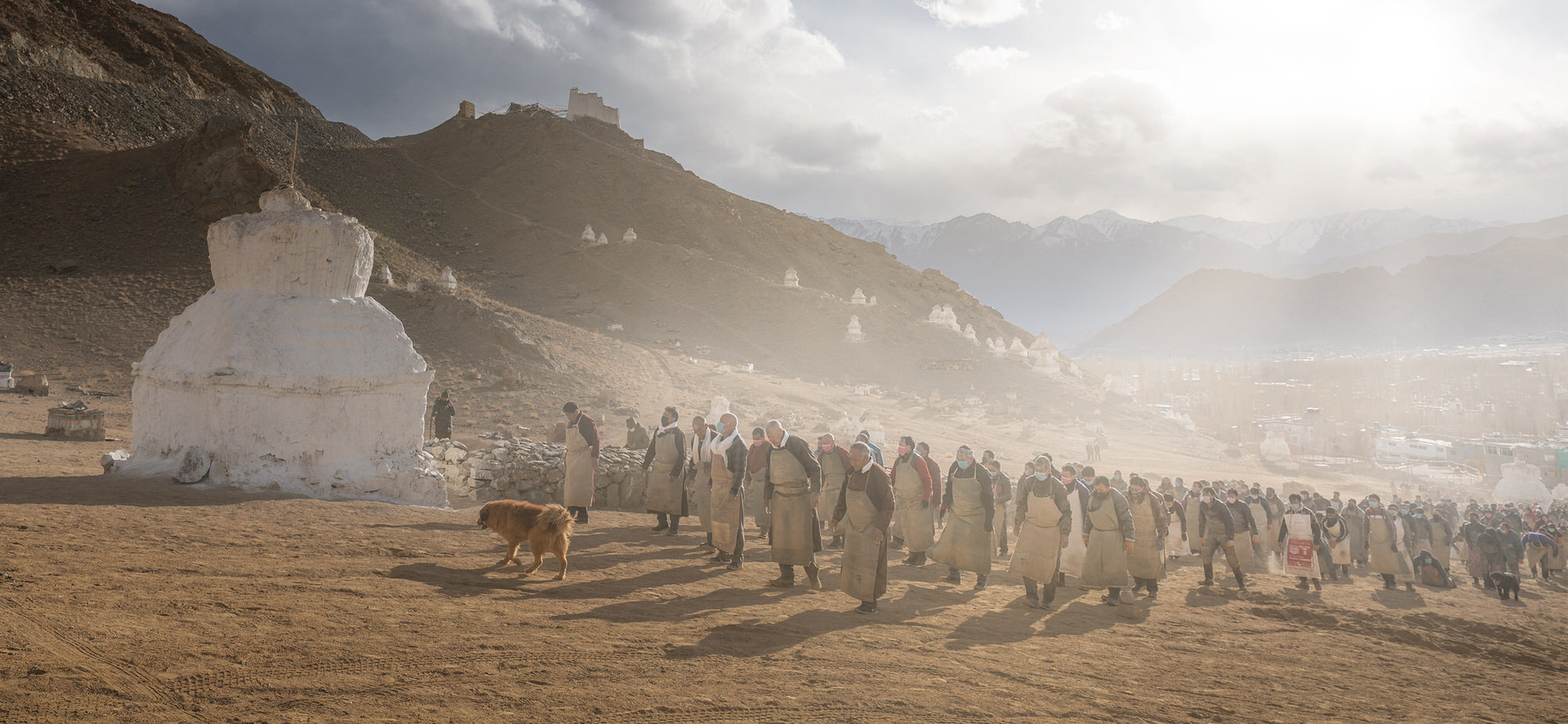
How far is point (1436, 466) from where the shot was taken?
1770 inches

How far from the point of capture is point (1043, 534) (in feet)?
25.5

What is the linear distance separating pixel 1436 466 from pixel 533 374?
53064 millimetres

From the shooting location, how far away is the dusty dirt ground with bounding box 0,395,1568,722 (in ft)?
12.7

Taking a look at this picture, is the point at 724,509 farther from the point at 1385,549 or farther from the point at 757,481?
the point at 1385,549

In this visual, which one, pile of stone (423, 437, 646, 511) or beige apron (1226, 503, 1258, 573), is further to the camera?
pile of stone (423, 437, 646, 511)

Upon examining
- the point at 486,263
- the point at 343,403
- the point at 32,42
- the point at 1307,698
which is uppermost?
the point at 32,42

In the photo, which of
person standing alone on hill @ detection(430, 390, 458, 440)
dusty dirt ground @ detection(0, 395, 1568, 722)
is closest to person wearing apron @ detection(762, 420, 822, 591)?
dusty dirt ground @ detection(0, 395, 1568, 722)

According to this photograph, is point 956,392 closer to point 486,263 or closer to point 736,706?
point 486,263

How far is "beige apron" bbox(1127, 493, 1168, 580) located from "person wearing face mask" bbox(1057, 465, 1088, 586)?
1.79ft

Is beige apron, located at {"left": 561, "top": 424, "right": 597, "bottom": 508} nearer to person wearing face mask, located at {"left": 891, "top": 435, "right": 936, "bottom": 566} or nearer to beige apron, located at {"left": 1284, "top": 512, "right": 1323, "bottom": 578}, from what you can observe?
person wearing face mask, located at {"left": 891, "top": 435, "right": 936, "bottom": 566}

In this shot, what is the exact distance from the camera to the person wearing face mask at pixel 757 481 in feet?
25.8

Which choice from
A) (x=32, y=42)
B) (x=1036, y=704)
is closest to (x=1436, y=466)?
(x=1036, y=704)

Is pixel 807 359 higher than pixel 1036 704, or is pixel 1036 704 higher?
pixel 807 359

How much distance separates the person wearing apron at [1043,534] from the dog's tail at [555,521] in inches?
184
